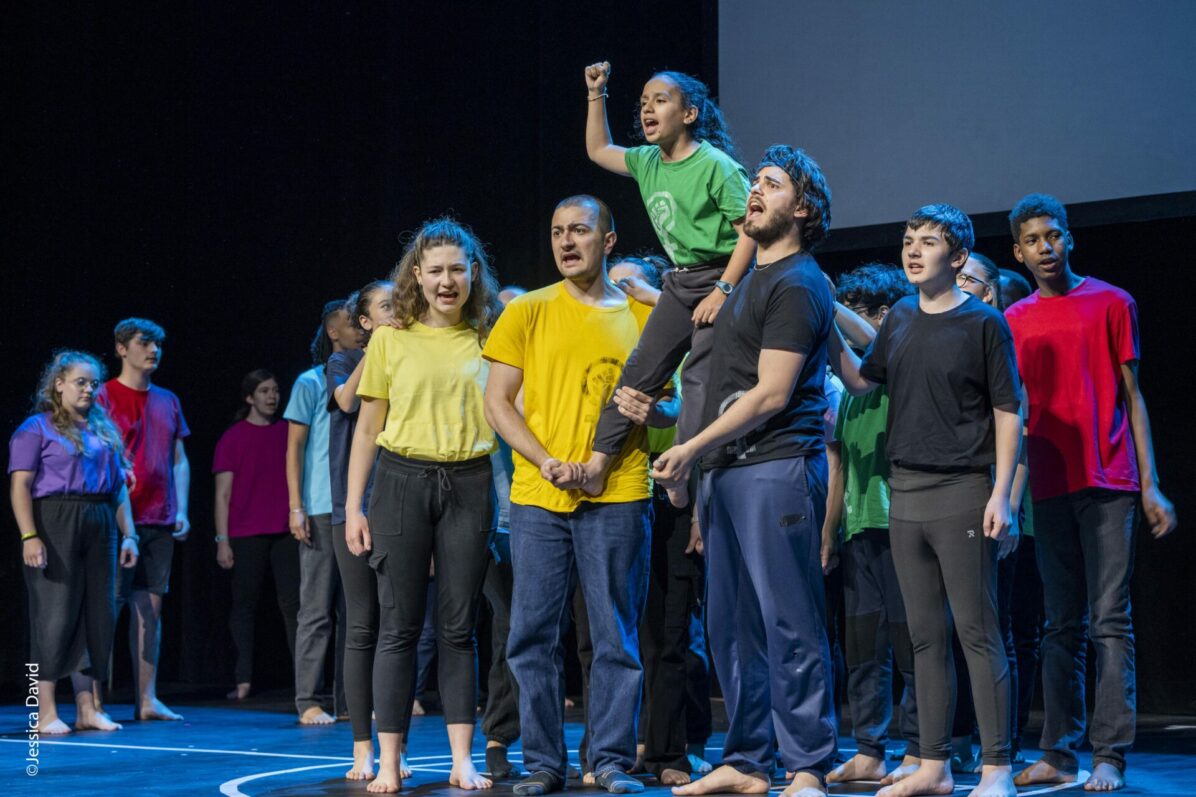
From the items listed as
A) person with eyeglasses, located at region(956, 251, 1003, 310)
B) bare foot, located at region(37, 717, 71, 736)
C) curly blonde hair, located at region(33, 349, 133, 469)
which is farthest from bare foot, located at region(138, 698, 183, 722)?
person with eyeglasses, located at region(956, 251, 1003, 310)

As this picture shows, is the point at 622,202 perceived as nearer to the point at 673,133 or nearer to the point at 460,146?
the point at 460,146

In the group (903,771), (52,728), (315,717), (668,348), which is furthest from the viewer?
(315,717)

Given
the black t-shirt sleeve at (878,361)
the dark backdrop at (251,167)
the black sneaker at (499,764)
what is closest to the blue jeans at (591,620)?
the black sneaker at (499,764)

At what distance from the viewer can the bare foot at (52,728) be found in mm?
5020

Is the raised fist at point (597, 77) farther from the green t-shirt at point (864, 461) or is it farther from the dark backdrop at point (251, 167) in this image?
the dark backdrop at point (251, 167)

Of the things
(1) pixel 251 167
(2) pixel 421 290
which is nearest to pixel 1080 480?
(2) pixel 421 290

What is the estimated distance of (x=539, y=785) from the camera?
3.23 metres

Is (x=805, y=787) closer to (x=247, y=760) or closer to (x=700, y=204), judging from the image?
(x=700, y=204)

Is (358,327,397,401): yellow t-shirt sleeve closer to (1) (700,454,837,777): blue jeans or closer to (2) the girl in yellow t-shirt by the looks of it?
(2) the girl in yellow t-shirt

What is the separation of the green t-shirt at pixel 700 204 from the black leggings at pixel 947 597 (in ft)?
2.26

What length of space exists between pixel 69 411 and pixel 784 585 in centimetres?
325

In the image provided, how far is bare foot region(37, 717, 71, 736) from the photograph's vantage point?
5.02 m

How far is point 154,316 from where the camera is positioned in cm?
717

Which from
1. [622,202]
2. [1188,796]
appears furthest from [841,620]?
[1188,796]
